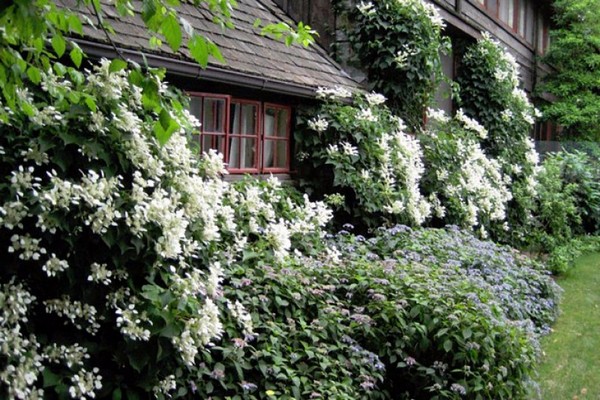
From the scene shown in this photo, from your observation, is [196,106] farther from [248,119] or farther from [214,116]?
[248,119]

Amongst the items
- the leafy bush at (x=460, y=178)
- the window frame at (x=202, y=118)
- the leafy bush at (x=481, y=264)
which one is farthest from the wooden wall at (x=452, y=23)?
the leafy bush at (x=481, y=264)

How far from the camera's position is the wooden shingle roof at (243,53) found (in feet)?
19.5

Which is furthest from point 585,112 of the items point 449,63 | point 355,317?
point 355,317

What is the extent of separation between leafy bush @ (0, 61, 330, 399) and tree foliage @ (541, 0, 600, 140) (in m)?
18.9

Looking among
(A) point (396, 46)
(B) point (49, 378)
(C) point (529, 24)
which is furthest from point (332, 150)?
(C) point (529, 24)

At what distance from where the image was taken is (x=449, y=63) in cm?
1406

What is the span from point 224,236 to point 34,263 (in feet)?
5.91

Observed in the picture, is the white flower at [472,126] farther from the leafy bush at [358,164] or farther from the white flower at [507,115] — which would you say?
the leafy bush at [358,164]

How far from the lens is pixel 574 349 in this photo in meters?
7.18

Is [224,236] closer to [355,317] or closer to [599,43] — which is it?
[355,317]

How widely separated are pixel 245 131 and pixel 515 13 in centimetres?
1341

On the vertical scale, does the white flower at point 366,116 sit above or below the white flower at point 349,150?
above

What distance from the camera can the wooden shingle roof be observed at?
594 cm

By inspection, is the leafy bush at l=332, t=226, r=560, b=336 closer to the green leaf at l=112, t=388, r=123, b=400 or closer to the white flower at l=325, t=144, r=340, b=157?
the white flower at l=325, t=144, r=340, b=157
